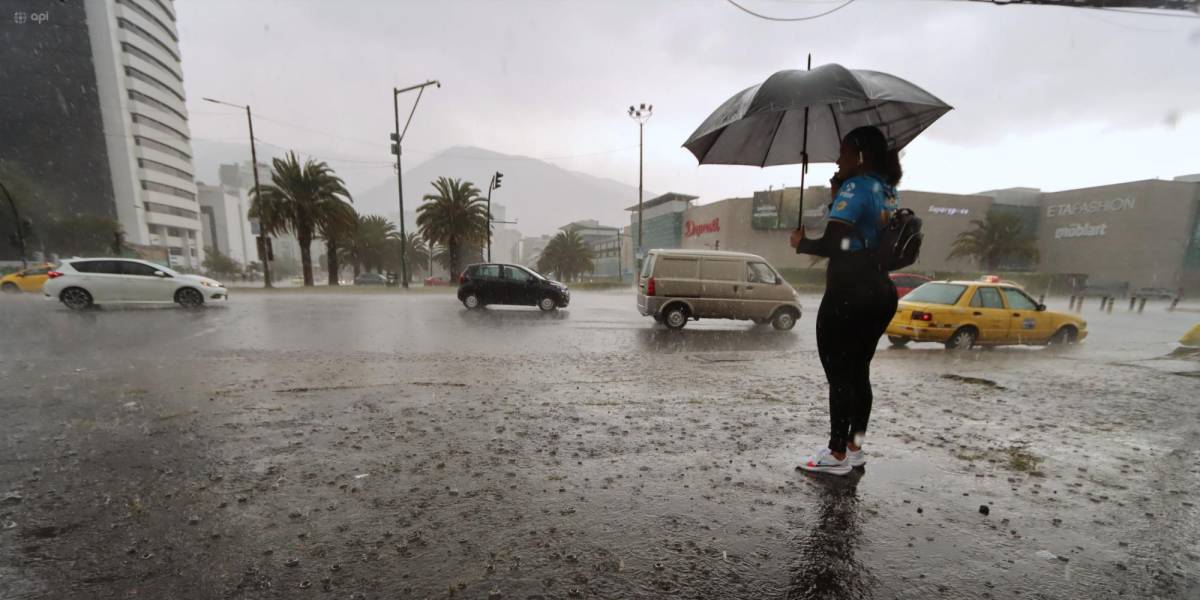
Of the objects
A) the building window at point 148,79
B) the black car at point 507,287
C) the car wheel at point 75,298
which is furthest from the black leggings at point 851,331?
the building window at point 148,79

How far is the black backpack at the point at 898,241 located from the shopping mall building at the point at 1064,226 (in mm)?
49295

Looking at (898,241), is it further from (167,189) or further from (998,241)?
(167,189)

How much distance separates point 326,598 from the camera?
165 centimetres

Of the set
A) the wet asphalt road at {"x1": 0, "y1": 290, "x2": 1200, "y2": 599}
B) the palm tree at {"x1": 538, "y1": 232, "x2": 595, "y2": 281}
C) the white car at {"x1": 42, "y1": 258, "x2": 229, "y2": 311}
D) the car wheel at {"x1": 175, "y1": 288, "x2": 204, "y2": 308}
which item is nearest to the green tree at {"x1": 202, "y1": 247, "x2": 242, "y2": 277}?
the palm tree at {"x1": 538, "y1": 232, "x2": 595, "y2": 281}

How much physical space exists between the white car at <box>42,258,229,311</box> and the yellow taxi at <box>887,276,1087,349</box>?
18557 millimetres

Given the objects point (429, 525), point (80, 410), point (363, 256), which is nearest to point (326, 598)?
point (429, 525)

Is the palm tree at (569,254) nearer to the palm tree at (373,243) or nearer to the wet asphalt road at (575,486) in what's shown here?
the palm tree at (373,243)

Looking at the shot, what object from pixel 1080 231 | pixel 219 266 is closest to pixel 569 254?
pixel 1080 231

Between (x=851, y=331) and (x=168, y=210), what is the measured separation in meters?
120

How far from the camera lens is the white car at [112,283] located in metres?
11.7

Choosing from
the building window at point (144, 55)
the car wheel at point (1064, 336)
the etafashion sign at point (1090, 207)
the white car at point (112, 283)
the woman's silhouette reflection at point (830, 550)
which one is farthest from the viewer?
the building window at point (144, 55)

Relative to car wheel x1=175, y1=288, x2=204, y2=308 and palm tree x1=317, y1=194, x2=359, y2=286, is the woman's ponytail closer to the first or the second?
car wheel x1=175, y1=288, x2=204, y2=308

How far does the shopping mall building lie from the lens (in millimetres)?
45219
